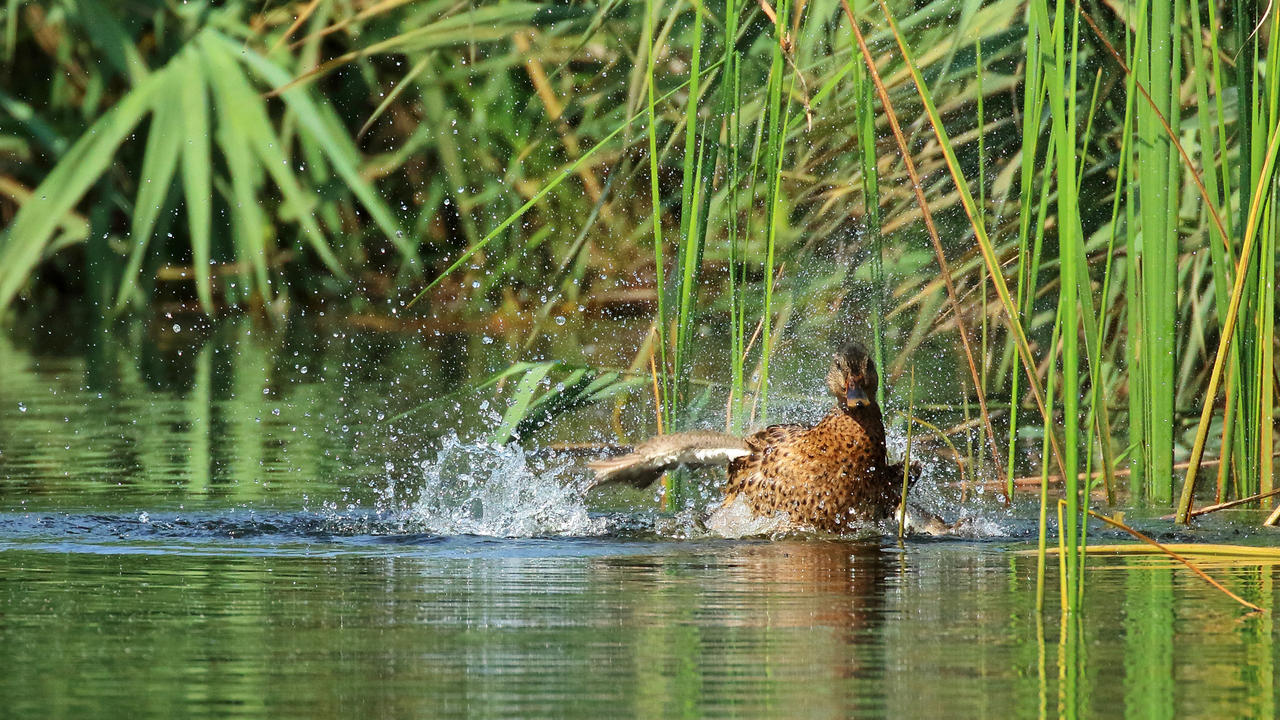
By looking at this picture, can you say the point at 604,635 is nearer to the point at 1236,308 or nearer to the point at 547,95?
the point at 1236,308

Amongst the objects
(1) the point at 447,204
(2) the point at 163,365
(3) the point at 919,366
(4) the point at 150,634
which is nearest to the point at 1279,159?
(4) the point at 150,634

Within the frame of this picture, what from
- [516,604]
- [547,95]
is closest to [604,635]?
[516,604]

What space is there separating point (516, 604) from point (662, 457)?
1.37m

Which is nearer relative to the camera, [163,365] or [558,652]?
[558,652]

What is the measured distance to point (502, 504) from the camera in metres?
5.55

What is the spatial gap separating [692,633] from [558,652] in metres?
0.27

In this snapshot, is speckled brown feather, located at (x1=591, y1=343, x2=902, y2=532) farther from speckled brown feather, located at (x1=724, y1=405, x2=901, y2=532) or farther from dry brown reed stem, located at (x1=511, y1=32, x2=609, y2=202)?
dry brown reed stem, located at (x1=511, y1=32, x2=609, y2=202)

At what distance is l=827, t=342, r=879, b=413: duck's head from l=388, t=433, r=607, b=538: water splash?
2.39 ft

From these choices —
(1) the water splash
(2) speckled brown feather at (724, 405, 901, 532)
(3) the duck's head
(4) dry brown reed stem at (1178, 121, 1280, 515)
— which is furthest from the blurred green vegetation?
(1) the water splash

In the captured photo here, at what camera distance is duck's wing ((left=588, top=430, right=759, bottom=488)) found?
17.7 feet

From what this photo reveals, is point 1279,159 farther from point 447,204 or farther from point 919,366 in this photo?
point 447,204

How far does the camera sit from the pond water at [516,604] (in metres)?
3.19

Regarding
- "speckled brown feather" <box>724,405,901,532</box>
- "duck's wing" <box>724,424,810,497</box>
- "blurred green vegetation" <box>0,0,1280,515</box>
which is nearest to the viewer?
"blurred green vegetation" <box>0,0,1280,515</box>

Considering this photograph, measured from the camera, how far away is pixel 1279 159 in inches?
186
